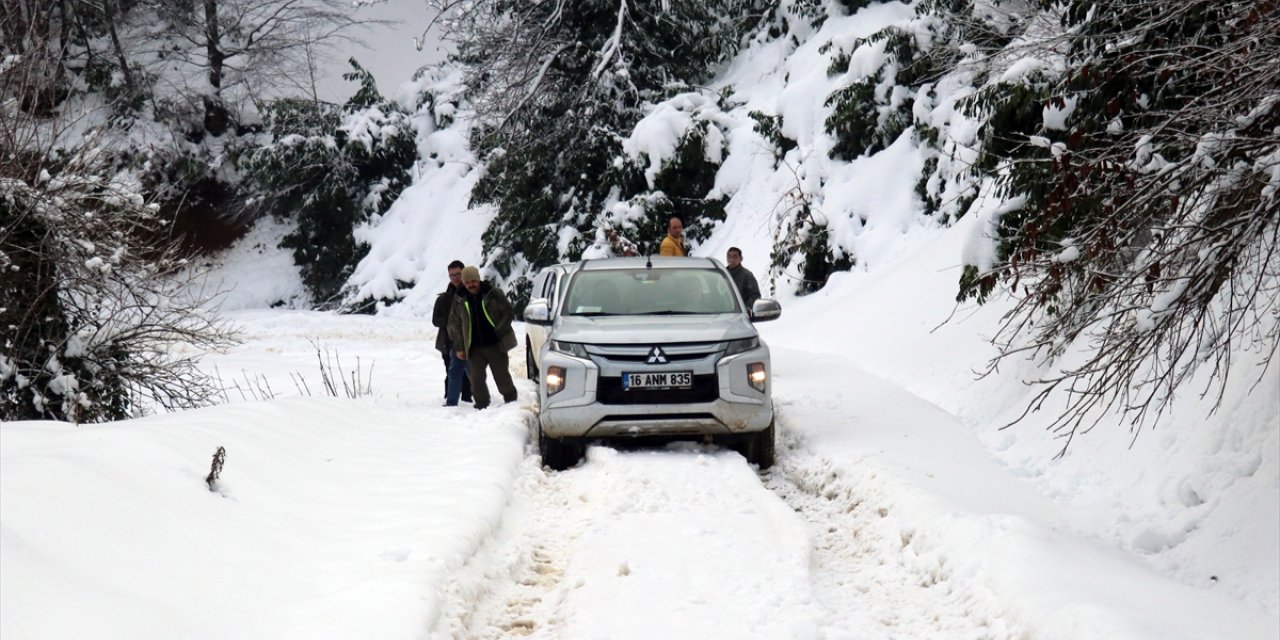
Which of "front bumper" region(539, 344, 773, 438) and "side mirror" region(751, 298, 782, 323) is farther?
"side mirror" region(751, 298, 782, 323)

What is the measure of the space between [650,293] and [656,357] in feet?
4.44

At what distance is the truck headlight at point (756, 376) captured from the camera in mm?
8453

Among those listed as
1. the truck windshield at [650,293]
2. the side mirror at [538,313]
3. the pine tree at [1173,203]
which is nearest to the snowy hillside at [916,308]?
the pine tree at [1173,203]

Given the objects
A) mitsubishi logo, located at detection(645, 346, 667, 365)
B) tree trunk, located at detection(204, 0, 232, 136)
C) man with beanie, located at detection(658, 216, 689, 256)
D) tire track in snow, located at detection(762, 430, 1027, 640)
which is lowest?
tire track in snow, located at detection(762, 430, 1027, 640)

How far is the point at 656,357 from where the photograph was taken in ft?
27.7

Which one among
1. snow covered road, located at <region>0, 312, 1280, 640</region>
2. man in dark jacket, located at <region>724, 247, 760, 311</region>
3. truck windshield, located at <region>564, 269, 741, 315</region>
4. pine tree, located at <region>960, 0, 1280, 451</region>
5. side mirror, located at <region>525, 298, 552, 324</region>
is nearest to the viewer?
Answer: snow covered road, located at <region>0, 312, 1280, 640</region>

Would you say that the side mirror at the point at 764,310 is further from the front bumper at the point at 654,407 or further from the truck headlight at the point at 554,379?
the truck headlight at the point at 554,379

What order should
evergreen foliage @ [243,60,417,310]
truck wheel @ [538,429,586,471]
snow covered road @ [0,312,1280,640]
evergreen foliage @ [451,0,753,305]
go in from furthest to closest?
evergreen foliage @ [243,60,417,310] → evergreen foliage @ [451,0,753,305] → truck wheel @ [538,429,586,471] → snow covered road @ [0,312,1280,640]

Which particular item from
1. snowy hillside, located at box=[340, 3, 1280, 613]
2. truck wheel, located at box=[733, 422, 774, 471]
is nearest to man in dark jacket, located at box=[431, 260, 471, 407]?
truck wheel, located at box=[733, 422, 774, 471]

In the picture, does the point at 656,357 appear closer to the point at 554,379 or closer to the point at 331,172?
the point at 554,379

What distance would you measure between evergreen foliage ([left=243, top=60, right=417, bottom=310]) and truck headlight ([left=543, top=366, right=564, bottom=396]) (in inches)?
974

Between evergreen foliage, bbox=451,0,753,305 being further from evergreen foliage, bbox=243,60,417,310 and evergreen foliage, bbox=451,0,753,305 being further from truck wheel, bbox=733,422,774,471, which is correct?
truck wheel, bbox=733,422,774,471

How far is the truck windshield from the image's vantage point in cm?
951

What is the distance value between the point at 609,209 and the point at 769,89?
17.0 feet
